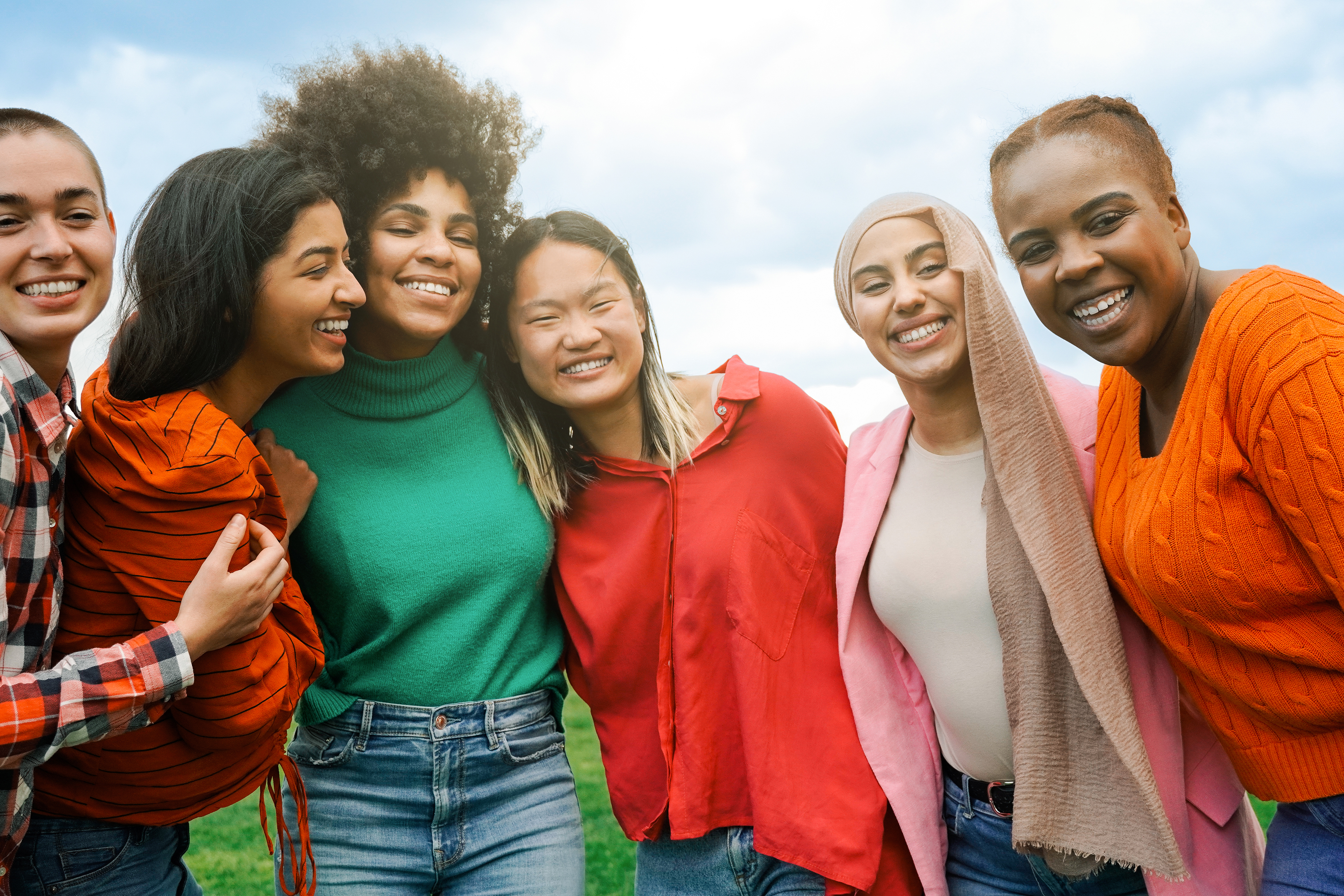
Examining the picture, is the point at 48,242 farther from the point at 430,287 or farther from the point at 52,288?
the point at 430,287

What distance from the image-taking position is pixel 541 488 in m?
2.91

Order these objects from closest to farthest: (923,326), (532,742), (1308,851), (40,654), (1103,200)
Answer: (40,654) → (1308,851) → (1103,200) → (923,326) → (532,742)

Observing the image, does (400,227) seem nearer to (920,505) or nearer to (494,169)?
(494,169)

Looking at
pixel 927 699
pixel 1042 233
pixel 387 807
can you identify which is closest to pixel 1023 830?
pixel 927 699

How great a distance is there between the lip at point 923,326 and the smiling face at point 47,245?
6.42 feet

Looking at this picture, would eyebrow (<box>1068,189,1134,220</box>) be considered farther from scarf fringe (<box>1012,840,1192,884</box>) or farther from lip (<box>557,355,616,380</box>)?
scarf fringe (<box>1012,840,1192,884</box>)

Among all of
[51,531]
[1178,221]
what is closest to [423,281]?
[51,531]

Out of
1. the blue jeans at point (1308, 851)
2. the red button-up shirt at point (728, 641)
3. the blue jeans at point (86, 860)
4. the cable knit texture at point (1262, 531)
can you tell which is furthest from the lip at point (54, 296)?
the blue jeans at point (1308, 851)

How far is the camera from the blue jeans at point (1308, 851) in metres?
2.11

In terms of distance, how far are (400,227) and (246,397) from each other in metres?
0.66

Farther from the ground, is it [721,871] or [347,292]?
[347,292]

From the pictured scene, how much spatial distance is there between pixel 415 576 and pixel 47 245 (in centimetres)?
116

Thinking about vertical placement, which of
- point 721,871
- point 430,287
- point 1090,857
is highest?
point 430,287

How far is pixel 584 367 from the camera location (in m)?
2.93
